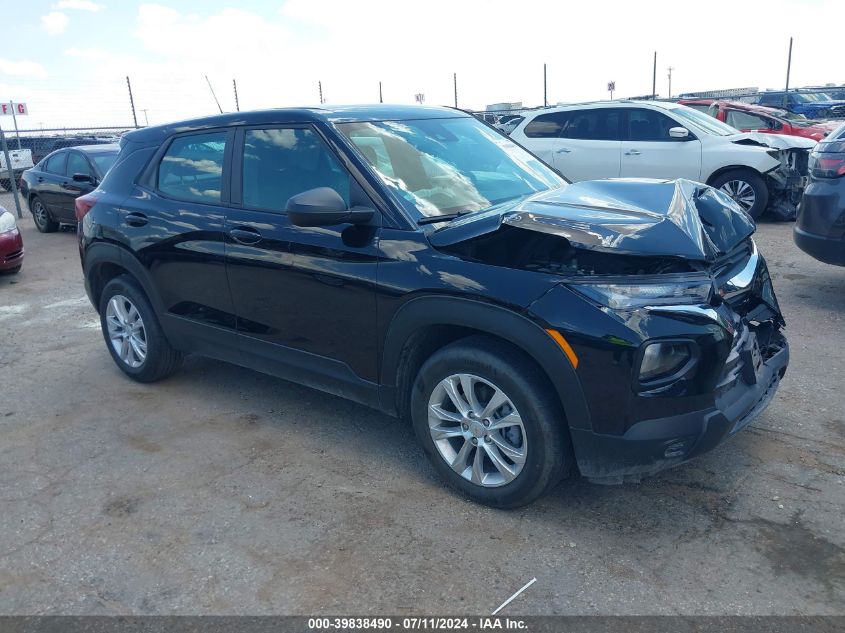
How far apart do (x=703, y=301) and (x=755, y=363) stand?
0.58m

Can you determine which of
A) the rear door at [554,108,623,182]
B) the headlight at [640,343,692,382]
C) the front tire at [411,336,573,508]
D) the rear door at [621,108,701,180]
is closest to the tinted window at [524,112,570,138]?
the rear door at [554,108,623,182]

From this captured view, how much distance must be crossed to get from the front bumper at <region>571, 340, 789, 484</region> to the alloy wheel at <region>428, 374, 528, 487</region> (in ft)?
0.98

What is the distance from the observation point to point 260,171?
4.11 m

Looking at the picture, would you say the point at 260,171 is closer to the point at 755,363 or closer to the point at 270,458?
the point at 270,458

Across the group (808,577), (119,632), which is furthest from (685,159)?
(119,632)

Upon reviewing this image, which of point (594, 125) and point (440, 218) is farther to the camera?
point (594, 125)

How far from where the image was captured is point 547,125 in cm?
1109

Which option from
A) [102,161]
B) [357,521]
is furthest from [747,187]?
[102,161]

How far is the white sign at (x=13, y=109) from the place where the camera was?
15770 mm

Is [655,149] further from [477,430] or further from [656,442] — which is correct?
[656,442]

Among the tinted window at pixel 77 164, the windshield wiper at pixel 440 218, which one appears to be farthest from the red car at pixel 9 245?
the windshield wiper at pixel 440 218

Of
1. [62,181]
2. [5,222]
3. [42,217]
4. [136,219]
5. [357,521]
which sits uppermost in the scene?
[136,219]

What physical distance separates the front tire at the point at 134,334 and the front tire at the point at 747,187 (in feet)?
25.0

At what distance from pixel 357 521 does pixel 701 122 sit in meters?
8.79
